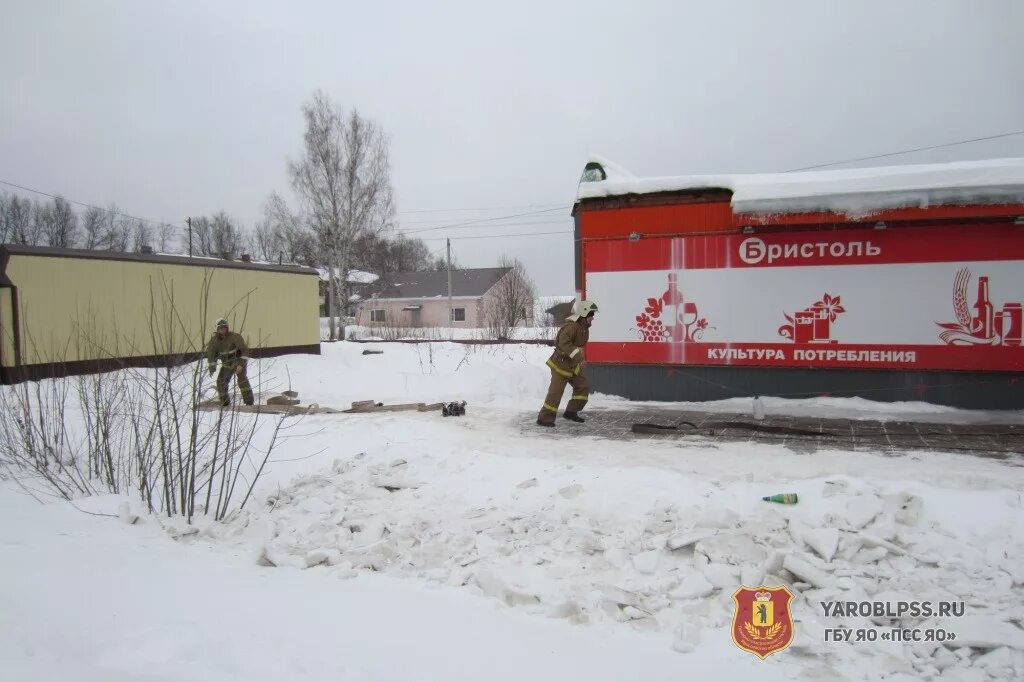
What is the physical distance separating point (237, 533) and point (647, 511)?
11.5ft

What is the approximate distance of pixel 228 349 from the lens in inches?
391

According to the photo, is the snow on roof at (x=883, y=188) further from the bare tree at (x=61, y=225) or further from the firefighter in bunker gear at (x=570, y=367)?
the bare tree at (x=61, y=225)

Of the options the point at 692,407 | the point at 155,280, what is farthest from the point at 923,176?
the point at 155,280

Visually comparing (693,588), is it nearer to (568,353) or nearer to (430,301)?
(568,353)

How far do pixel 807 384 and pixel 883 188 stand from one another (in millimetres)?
2923

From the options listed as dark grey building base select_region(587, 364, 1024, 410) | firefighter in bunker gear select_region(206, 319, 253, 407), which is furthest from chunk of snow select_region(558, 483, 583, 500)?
firefighter in bunker gear select_region(206, 319, 253, 407)

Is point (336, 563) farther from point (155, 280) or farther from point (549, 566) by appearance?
point (155, 280)

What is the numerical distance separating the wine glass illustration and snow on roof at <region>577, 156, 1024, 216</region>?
1754 mm

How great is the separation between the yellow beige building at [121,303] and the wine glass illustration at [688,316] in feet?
24.4

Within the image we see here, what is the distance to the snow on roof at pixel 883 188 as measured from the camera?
302 inches

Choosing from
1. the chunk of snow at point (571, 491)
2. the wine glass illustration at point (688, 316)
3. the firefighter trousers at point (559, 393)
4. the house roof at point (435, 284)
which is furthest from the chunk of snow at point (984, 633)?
A: the house roof at point (435, 284)

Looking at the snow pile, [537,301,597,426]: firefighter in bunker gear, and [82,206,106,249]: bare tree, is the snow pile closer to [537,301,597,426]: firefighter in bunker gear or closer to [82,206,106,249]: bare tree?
[537,301,597,426]: firefighter in bunker gear

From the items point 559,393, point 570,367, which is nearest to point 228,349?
point 559,393

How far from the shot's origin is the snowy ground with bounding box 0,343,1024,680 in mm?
3195
